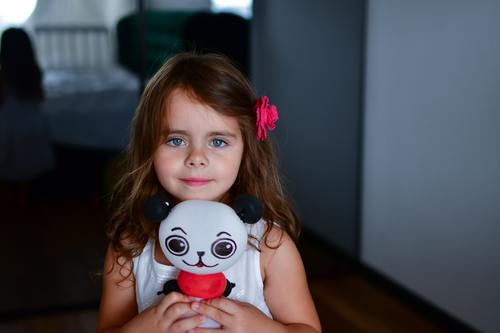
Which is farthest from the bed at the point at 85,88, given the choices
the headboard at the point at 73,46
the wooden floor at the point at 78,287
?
the wooden floor at the point at 78,287

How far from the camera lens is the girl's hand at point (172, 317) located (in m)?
0.87

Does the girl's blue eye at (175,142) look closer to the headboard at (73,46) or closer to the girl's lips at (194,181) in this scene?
the girl's lips at (194,181)

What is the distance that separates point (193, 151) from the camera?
903mm

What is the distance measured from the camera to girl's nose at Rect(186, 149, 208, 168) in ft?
2.92

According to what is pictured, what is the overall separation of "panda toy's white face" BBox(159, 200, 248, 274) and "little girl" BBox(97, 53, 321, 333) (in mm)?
74

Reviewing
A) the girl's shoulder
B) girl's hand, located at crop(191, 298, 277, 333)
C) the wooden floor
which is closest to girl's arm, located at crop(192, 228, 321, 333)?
the girl's shoulder

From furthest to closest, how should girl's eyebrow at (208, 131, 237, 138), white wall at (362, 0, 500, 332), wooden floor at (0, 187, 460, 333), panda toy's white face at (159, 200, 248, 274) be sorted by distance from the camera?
wooden floor at (0, 187, 460, 333) → white wall at (362, 0, 500, 332) → girl's eyebrow at (208, 131, 237, 138) → panda toy's white face at (159, 200, 248, 274)

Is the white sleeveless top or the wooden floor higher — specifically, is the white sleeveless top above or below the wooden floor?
above

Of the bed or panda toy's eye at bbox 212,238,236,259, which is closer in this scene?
panda toy's eye at bbox 212,238,236,259

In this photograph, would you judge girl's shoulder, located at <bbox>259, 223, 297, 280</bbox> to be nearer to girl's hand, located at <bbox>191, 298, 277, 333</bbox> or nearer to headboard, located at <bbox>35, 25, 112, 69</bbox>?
girl's hand, located at <bbox>191, 298, 277, 333</bbox>

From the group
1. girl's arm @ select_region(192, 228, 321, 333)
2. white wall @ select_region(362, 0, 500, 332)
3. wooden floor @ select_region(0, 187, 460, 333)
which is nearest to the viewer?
girl's arm @ select_region(192, 228, 321, 333)

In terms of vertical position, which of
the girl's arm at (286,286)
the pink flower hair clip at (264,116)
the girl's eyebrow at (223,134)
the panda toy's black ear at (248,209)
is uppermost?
the pink flower hair clip at (264,116)

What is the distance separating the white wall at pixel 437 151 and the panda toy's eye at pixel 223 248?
129 centimetres

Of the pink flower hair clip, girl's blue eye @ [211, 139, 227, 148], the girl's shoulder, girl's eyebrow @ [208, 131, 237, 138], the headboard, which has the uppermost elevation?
the headboard
